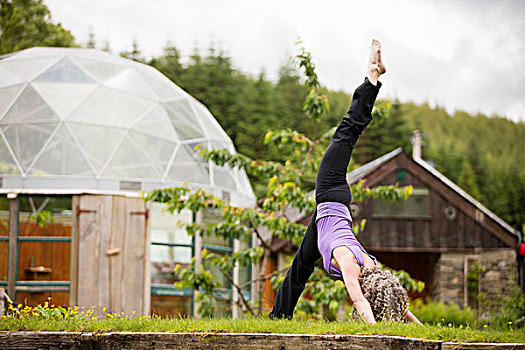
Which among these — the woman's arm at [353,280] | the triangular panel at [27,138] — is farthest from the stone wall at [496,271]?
the woman's arm at [353,280]

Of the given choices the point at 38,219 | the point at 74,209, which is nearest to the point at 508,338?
the point at 74,209

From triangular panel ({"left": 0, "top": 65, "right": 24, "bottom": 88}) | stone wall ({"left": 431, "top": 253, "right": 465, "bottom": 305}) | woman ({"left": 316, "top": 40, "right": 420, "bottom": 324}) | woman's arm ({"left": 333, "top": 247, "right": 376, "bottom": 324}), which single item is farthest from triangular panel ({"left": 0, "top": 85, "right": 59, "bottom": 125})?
stone wall ({"left": 431, "top": 253, "right": 465, "bottom": 305})

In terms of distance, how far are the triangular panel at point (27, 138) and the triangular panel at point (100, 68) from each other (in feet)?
4.77

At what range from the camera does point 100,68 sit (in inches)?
424

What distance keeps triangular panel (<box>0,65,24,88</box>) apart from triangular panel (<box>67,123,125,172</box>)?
1.41 metres

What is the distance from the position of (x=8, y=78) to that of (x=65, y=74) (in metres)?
0.94

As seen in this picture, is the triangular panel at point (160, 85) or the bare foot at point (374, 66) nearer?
the bare foot at point (374, 66)

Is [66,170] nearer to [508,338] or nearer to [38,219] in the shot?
[38,219]

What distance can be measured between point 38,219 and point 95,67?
3.07 meters

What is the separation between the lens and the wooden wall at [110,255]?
27.9 feet

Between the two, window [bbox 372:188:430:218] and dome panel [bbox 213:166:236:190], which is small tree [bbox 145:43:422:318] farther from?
window [bbox 372:188:430:218]

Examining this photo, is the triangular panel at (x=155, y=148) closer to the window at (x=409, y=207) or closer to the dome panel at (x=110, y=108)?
the dome panel at (x=110, y=108)

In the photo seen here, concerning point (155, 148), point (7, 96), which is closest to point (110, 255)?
point (155, 148)

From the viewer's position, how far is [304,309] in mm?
7277
